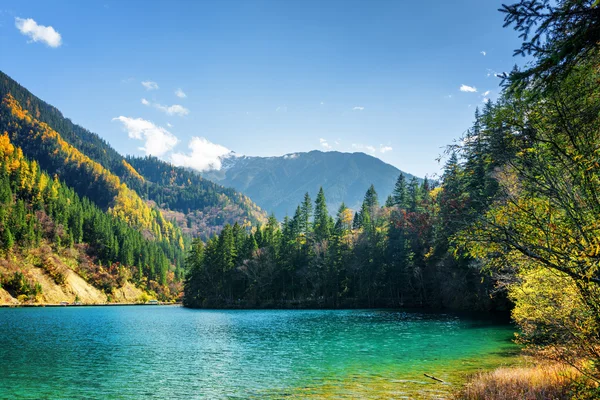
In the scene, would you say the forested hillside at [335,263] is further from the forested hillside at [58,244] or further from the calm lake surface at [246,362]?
the forested hillside at [58,244]

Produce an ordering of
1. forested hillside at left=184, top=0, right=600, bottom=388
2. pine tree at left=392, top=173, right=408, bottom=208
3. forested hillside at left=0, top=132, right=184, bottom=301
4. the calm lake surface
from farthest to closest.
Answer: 1. forested hillside at left=0, top=132, right=184, bottom=301
2. pine tree at left=392, top=173, right=408, bottom=208
3. the calm lake surface
4. forested hillside at left=184, top=0, right=600, bottom=388

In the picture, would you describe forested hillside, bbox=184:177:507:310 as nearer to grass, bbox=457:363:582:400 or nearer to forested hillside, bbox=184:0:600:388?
grass, bbox=457:363:582:400

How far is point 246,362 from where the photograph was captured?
1133 inches

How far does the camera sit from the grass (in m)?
13.3

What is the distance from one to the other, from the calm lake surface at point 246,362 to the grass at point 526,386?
267 centimetres

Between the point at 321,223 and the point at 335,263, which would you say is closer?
the point at 335,263

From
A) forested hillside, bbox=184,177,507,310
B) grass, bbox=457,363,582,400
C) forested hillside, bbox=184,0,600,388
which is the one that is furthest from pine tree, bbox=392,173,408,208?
grass, bbox=457,363,582,400

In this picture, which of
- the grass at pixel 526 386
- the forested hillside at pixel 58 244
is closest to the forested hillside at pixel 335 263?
the forested hillside at pixel 58 244

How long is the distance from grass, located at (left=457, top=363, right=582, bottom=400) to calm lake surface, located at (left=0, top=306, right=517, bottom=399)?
2671 mm

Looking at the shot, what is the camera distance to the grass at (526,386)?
13273mm

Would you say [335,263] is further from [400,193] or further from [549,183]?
[549,183]

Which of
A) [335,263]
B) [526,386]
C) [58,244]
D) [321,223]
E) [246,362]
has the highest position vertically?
[321,223]

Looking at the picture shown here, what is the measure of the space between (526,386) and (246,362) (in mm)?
19212

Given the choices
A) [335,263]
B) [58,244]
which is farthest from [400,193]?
[58,244]
